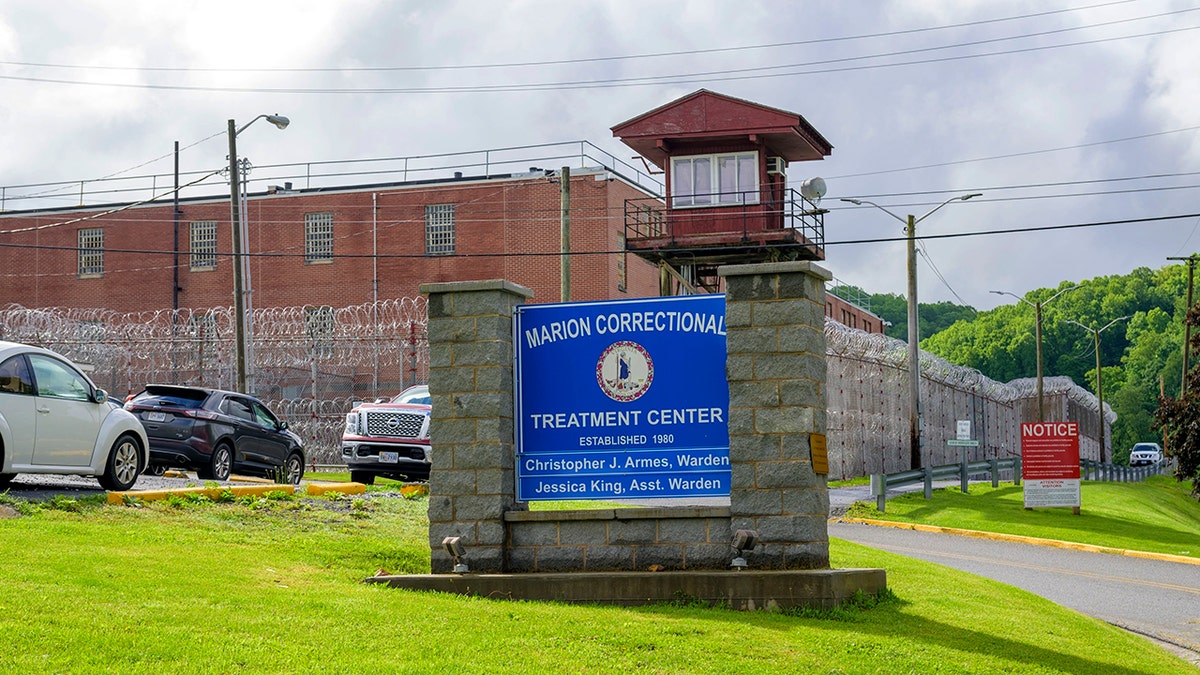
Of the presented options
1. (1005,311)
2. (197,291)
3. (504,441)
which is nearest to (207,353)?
(197,291)

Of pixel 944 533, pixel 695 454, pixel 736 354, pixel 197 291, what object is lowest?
pixel 944 533

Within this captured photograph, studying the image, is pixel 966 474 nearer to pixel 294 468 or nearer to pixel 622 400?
pixel 294 468

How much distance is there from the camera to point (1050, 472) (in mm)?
30344

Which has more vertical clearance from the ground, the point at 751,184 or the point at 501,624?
the point at 751,184

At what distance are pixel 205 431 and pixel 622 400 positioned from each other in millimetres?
11112

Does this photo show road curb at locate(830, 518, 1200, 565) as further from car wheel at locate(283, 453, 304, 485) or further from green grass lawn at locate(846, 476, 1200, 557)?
car wheel at locate(283, 453, 304, 485)

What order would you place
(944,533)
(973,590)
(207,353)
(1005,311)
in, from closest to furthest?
(973,590)
(944,533)
(207,353)
(1005,311)

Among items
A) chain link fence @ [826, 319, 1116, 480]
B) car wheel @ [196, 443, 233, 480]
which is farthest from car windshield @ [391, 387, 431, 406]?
chain link fence @ [826, 319, 1116, 480]

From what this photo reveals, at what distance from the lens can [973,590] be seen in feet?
47.5

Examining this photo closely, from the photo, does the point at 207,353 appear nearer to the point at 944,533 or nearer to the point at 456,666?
the point at 944,533

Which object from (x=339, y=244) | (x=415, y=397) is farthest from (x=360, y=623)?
(x=339, y=244)

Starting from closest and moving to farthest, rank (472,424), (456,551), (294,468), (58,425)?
(456,551) < (472,424) < (58,425) < (294,468)

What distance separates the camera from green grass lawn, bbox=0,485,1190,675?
8484 mm

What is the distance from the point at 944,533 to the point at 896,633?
15.8 m
